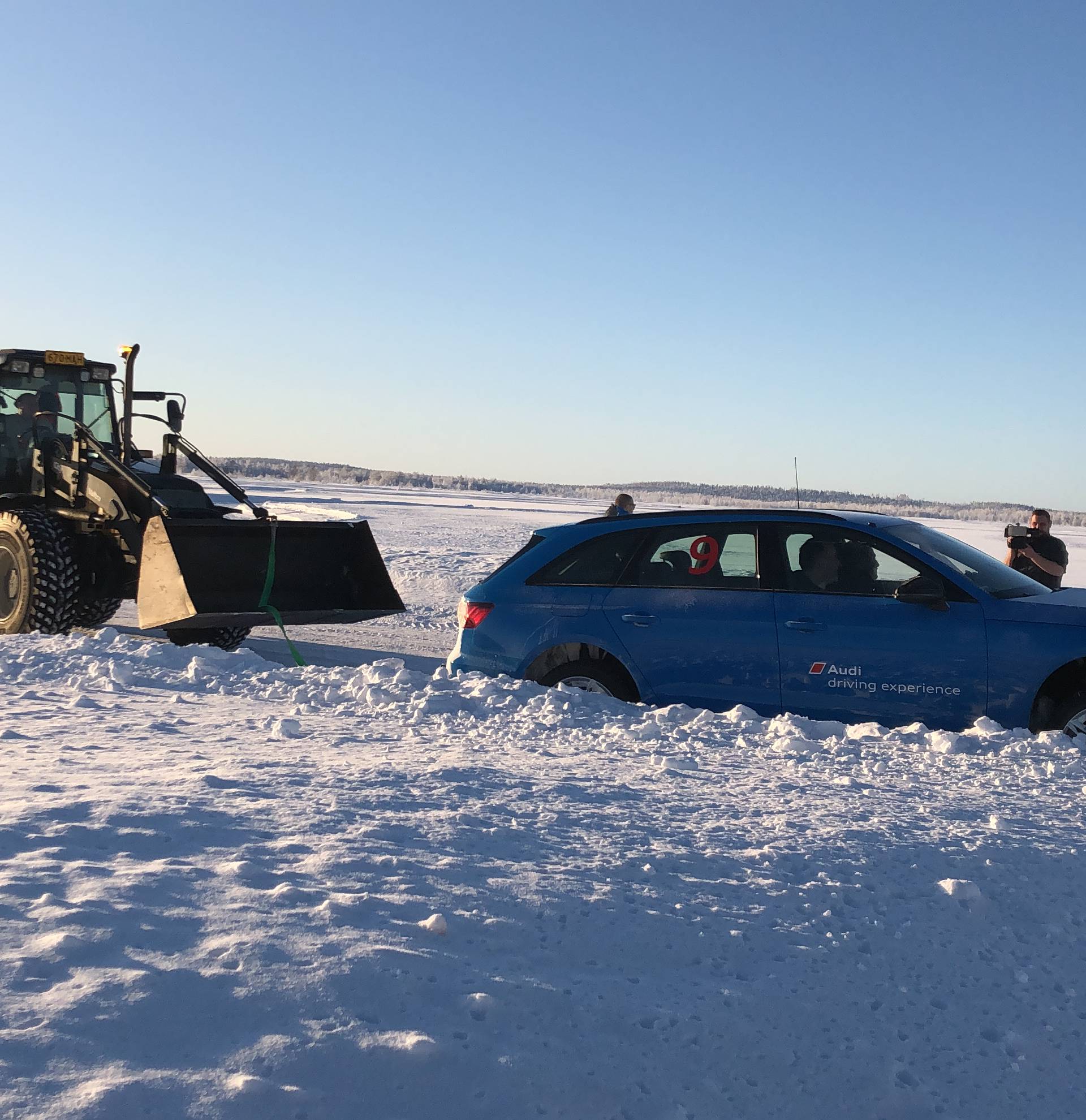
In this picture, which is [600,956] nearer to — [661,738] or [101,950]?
[101,950]

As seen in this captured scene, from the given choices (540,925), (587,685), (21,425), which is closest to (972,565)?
(587,685)

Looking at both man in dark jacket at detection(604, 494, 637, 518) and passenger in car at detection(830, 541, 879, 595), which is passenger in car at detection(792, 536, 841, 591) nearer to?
passenger in car at detection(830, 541, 879, 595)

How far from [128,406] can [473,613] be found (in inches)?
232

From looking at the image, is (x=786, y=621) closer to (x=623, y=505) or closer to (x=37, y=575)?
(x=623, y=505)

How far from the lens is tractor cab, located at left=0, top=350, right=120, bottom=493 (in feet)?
37.3

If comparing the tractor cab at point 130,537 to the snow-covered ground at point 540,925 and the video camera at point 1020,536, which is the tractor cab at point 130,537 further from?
the video camera at point 1020,536

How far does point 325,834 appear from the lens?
14.2 feet

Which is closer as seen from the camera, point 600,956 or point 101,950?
point 101,950

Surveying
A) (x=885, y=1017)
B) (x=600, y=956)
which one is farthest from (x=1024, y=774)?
(x=600, y=956)

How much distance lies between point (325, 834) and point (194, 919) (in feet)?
2.83

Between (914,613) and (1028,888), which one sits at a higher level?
(914,613)

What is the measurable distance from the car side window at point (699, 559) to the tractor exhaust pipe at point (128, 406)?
20.8 feet

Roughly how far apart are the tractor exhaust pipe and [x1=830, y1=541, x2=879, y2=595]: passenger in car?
7427mm

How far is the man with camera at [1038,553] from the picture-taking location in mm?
10398
